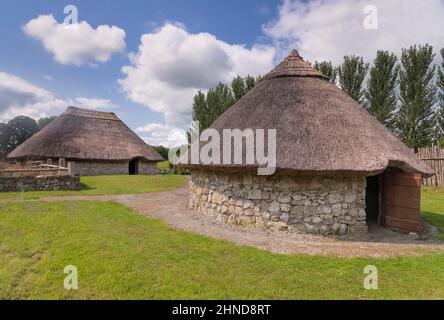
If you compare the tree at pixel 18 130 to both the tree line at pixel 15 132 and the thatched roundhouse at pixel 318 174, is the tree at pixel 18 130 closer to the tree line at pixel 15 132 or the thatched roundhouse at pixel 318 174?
the tree line at pixel 15 132

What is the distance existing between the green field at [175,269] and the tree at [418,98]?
763 inches

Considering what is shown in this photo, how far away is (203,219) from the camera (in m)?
8.71

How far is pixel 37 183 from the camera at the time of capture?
13.8m

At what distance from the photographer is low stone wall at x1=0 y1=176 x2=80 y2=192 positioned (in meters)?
13.2

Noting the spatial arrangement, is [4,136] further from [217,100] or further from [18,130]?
[217,100]

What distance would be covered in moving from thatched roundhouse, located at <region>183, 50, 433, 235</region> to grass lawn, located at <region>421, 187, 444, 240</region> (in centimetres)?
186

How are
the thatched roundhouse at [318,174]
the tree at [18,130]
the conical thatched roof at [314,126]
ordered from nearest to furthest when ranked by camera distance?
the conical thatched roof at [314,126], the thatched roundhouse at [318,174], the tree at [18,130]

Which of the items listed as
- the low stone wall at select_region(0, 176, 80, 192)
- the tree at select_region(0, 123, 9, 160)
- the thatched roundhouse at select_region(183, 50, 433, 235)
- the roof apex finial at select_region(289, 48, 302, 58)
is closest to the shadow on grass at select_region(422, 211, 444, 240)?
the thatched roundhouse at select_region(183, 50, 433, 235)

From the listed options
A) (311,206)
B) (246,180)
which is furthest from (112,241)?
(311,206)

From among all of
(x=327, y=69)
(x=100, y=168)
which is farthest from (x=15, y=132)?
(x=327, y=69)

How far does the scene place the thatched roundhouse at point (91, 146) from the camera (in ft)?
70.3

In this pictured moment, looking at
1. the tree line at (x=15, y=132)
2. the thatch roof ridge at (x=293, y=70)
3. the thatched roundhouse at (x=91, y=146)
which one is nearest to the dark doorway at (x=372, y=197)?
the thatch roof ridge at (x=293, y=70)

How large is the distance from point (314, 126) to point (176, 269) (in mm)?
5330
